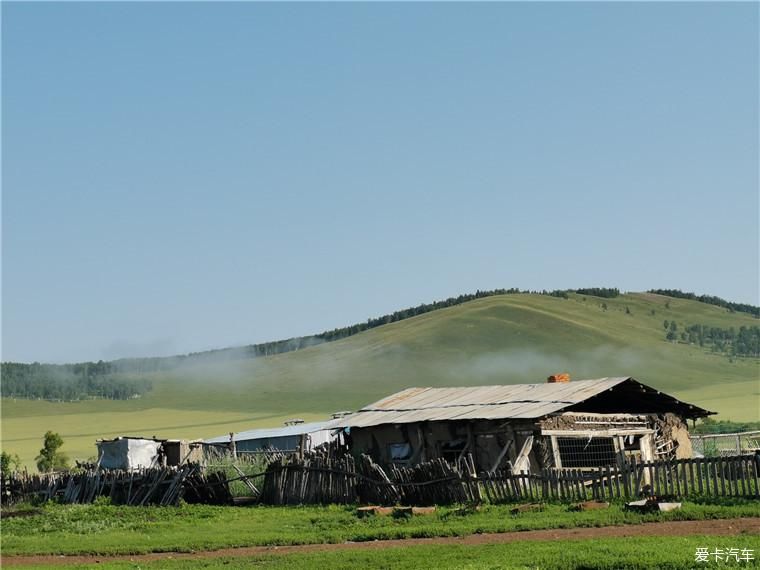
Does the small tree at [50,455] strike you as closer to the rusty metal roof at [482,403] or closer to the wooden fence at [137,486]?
the wooden fence at [137,486]

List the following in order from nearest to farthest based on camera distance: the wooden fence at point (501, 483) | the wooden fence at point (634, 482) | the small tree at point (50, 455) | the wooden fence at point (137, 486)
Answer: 1. the wooden fence at point (634, 482)
2. the wooden fence at point (501, 483)
3. the wooden fence at point (137, 486)
4. the small tree at point (50, 455)

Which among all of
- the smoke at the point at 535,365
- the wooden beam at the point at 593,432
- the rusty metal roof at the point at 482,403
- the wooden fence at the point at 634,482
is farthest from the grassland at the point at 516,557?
the smoke at the point at 535,365

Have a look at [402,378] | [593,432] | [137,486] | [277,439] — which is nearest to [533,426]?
[593,432]

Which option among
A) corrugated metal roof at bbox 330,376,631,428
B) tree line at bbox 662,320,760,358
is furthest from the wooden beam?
tree line at bbox 662,320,760,358

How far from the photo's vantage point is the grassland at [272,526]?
2228cm

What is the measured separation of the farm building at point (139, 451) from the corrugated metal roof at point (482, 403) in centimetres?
1156

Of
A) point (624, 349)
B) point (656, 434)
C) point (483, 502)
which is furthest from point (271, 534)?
point (624, 349)

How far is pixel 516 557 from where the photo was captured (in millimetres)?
17891

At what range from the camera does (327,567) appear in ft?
61.1

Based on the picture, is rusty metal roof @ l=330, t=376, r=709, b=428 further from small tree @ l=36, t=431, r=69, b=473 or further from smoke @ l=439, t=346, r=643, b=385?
smoke @ l=439, t=346, r=643, b=385

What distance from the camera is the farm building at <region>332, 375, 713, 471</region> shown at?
3275 cm

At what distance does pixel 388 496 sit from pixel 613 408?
9.25 metres

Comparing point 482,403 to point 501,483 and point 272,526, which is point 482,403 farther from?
point 272,526

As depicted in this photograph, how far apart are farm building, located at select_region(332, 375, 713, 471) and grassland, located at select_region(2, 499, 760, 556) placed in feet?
16.5
